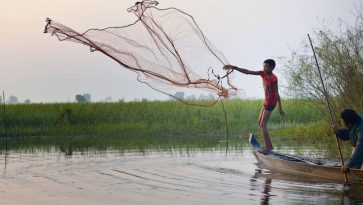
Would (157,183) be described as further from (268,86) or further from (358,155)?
(268,86)

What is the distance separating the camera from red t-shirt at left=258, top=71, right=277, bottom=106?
14773 millimetres

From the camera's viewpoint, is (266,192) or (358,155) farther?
(358,155)

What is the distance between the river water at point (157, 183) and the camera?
10.5 m

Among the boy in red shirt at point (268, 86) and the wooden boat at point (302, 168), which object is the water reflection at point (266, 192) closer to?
the wooden boat at point (302, 168)

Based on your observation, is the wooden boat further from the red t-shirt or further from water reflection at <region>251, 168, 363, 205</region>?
the red t-shirt

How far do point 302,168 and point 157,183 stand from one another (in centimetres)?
295

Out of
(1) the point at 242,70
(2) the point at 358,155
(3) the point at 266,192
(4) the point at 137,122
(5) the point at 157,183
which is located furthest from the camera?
(4) the point at 137,122

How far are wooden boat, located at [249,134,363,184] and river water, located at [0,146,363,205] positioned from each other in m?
0.22

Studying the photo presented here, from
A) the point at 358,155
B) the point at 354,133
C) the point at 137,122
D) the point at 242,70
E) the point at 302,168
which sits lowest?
the point at 302,168

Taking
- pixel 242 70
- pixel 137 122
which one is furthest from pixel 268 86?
pixel 137 122

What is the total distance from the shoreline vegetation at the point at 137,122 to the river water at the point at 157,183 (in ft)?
29.8

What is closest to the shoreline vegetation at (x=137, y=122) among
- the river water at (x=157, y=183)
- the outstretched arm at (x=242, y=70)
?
the river water at (x=157, y=183)

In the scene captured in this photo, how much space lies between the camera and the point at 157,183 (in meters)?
12.4

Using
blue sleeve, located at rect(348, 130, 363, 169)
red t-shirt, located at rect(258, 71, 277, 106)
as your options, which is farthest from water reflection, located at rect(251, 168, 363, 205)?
red t-shirt, located at rect(258, 71, 277, 106)
